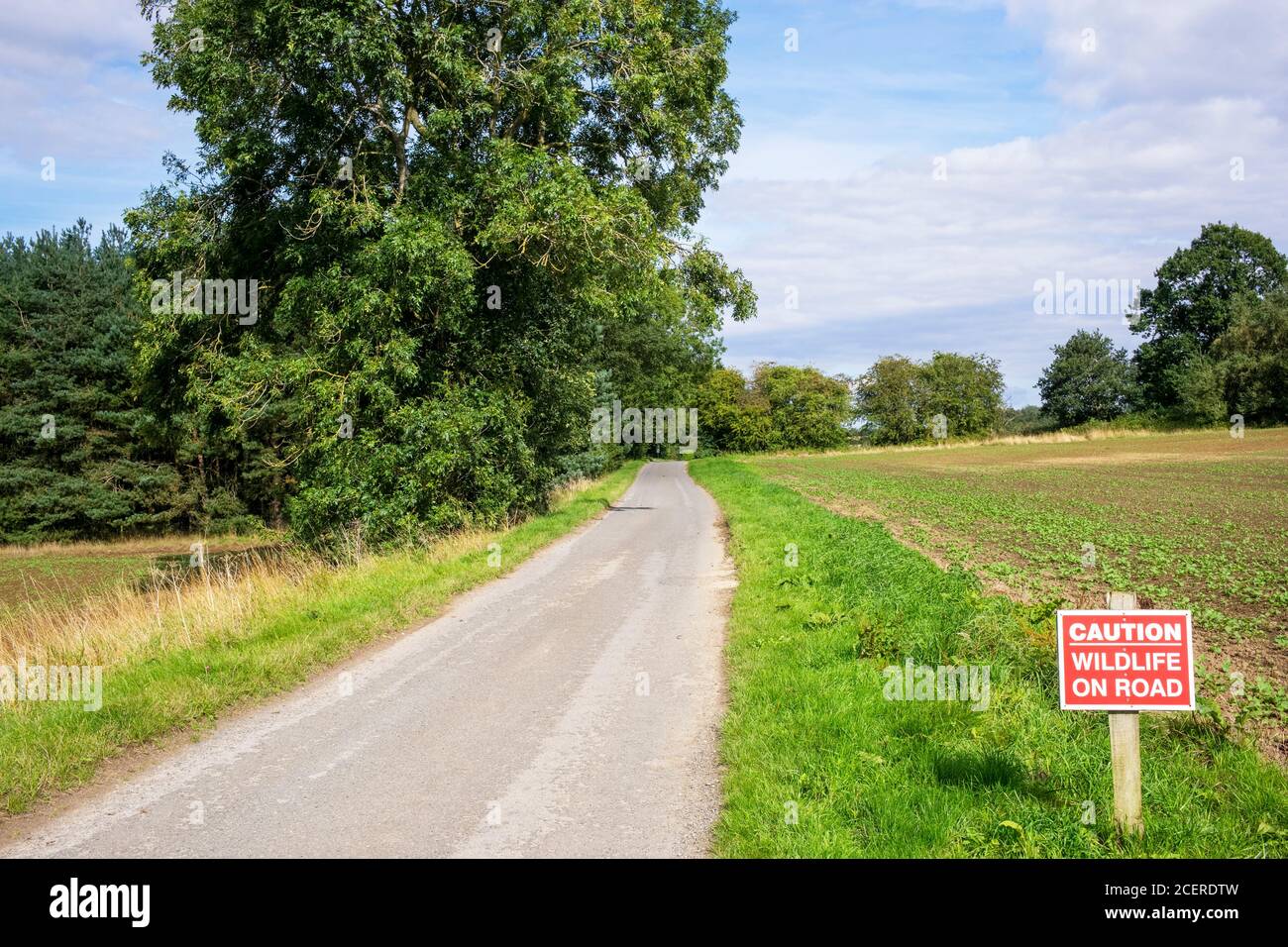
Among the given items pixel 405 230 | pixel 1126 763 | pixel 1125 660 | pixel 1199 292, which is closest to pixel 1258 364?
pixel 1199 292

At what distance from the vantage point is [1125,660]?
4051 mm

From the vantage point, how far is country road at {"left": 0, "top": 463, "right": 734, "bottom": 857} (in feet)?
15.0

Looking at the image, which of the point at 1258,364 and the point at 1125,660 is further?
the point at 1258,364

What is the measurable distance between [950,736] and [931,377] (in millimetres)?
104484

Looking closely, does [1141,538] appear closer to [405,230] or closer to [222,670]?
[405,230]

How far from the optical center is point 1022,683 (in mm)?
6941
